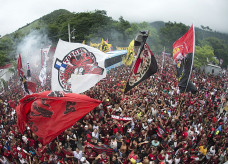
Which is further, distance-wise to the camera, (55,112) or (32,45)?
(32,45)

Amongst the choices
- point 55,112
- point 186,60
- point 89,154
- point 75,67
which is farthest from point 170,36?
point 55,112

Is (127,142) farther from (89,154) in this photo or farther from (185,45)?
(185,45)

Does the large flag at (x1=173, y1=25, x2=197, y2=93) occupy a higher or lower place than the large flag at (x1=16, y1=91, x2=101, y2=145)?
higher

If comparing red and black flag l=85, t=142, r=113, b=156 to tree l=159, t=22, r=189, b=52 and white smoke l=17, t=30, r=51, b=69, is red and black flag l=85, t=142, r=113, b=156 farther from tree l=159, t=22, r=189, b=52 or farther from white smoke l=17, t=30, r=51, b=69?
tree l=159, t=22, r=189, b=52

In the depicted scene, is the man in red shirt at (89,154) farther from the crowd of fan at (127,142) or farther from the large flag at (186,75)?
the large flag at (186,75)

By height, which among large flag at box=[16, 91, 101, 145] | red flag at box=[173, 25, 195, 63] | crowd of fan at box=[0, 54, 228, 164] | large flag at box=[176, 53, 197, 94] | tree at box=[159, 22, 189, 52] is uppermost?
tree at box=[159, 22, 189, 52]

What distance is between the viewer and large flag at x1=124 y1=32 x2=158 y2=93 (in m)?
6.24

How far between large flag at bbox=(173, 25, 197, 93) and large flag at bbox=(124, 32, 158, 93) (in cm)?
154

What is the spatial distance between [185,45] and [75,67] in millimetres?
4854

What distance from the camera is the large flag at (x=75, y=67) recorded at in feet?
25.0

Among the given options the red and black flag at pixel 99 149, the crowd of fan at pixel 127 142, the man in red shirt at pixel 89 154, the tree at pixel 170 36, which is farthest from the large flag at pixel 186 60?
the tree at pixel 170 36

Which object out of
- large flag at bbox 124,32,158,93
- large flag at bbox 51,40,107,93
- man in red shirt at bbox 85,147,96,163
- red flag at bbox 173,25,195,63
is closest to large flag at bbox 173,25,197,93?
red flag at bbox 173,25,195,63

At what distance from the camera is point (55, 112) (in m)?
5.18

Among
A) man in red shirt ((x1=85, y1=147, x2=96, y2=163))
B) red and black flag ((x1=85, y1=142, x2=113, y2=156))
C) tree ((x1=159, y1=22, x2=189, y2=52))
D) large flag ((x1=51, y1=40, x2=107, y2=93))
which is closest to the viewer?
man in red shirt ((x1=85, y1=147, x2=96, y2=163))
